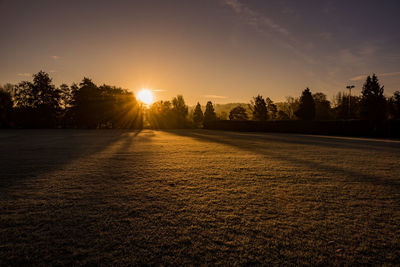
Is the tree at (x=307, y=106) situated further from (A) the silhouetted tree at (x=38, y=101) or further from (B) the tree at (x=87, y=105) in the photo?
(A) the silhouetted tree at (x=38, y=101)

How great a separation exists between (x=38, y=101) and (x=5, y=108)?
6185 mm

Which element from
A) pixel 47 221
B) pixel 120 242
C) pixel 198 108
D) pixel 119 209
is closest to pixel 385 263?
pixel 120 242

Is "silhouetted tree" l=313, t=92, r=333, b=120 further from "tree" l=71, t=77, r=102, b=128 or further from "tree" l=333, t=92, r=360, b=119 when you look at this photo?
"tree" l=71, t=77, r=102, b=128

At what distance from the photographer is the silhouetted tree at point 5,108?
34844 millimetres

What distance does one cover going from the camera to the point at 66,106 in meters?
36.8

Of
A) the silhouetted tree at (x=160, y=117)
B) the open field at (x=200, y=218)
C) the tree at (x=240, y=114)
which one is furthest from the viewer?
the tree at (x=240, y=114)

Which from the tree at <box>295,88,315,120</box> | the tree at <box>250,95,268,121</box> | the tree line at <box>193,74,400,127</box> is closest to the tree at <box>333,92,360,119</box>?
the tree line at <box>193,74,400,127</box>

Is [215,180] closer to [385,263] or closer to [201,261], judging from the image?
[201,261]

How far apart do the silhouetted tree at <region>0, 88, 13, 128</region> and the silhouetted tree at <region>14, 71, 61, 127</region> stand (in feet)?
3.98

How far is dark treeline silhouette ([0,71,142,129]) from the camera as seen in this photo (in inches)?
1355

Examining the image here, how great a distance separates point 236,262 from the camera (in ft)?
5.10

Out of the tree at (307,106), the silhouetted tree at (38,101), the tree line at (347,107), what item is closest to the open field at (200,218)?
the tree line at (347,107)

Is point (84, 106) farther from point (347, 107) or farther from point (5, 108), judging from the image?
point (347, 107)

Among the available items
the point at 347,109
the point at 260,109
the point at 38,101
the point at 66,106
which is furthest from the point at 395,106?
the point at 38,101
